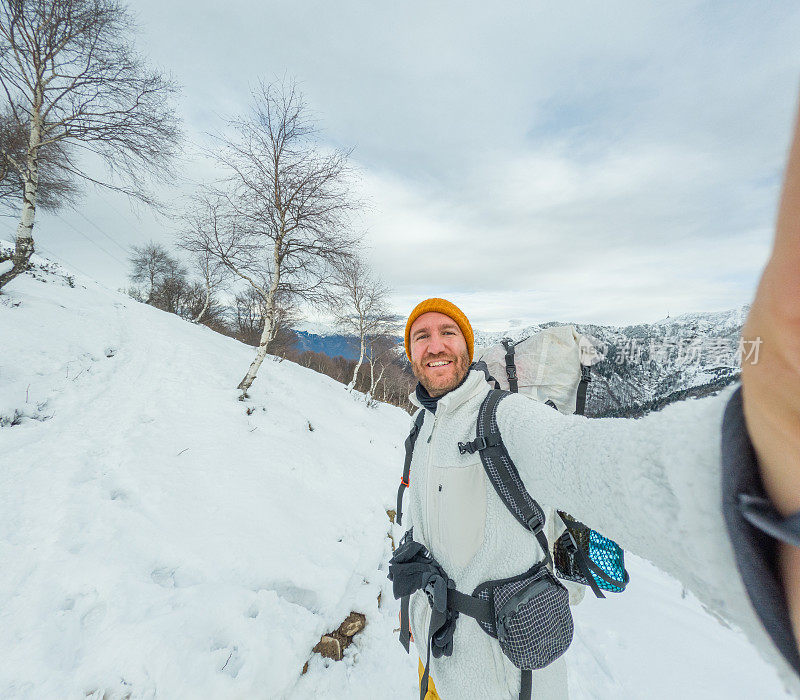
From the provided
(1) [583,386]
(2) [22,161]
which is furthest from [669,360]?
(2) [22,161]

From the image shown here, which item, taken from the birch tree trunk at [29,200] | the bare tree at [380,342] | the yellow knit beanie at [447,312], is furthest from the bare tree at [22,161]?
the bare tree at [380,342]

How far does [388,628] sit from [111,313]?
472 inches

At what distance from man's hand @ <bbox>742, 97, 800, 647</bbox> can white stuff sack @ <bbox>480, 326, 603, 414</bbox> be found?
180 centimetres

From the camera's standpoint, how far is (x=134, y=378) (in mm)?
6527

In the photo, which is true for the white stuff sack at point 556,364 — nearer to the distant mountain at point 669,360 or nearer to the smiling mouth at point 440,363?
the distant mountain at point 669,360

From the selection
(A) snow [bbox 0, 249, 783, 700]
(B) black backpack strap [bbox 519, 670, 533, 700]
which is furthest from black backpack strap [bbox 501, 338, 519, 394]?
(A) snow [bbox 0, 249, 783, 700]

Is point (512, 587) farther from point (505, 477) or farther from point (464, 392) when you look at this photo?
point (464, 392)

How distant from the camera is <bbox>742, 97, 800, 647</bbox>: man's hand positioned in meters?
0.32

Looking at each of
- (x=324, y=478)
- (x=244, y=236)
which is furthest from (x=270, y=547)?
(x=244, y=236)

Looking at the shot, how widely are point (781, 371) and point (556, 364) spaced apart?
75.7 inches

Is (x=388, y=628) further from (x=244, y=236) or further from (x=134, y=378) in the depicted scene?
(x=244, y=236)

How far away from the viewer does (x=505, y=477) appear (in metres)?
1.41

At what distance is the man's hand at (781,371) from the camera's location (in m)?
0.32

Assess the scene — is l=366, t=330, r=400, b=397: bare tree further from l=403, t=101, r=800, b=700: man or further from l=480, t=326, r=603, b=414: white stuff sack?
l=403, t=101, r=800, b=700: man
